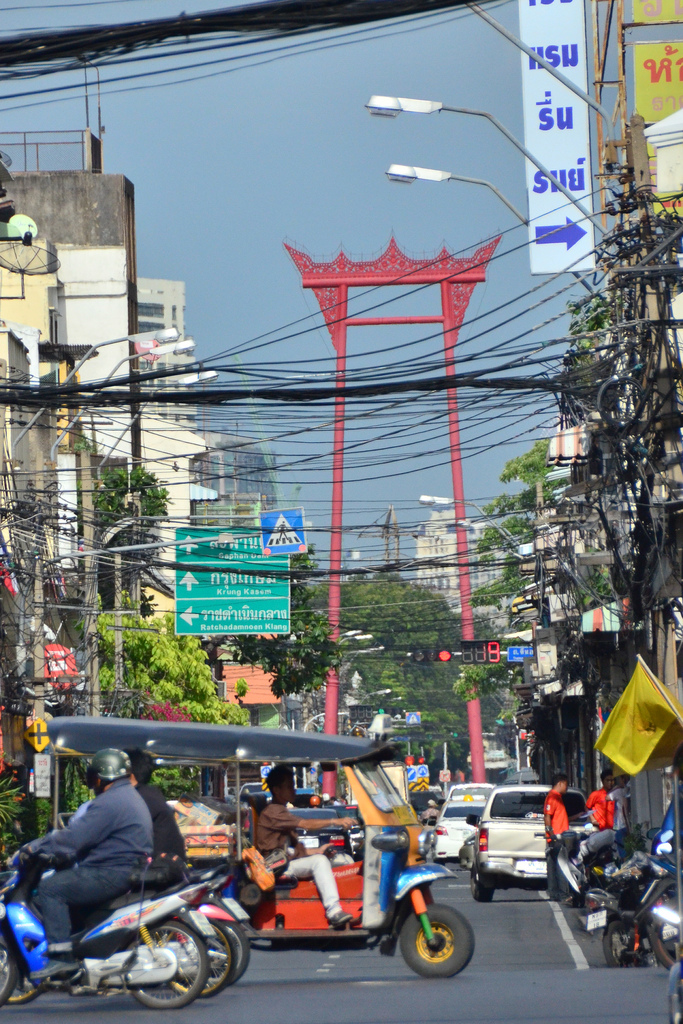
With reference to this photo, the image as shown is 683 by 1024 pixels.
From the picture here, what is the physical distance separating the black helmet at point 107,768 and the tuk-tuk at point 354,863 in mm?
1837

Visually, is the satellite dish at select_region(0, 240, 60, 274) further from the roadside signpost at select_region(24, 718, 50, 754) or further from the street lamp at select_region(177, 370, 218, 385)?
the roadside signpost at select_region(24, 718, 50, 754)

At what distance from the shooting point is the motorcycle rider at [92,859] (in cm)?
945

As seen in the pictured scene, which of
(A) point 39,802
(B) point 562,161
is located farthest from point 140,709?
(B) point 562,161

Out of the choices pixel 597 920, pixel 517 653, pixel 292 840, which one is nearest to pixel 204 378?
pixel 292 840

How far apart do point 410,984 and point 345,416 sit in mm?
7148

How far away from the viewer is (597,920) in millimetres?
13164

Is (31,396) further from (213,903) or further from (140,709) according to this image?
(140,709)

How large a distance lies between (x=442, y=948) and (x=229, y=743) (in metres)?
2.25

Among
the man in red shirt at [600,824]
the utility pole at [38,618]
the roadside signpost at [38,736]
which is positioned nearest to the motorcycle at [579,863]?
the man in red shirt at [600,824]

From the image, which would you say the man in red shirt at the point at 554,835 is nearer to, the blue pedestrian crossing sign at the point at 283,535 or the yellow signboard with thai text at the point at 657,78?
the blue pedestrian crossing sign at the point at 283,535

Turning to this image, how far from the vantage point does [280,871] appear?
12430 mm

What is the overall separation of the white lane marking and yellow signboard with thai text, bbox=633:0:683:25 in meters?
14.8

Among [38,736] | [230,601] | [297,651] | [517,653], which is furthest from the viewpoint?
[517,653]

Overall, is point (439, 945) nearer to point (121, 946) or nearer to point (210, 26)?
point (121, 946)
